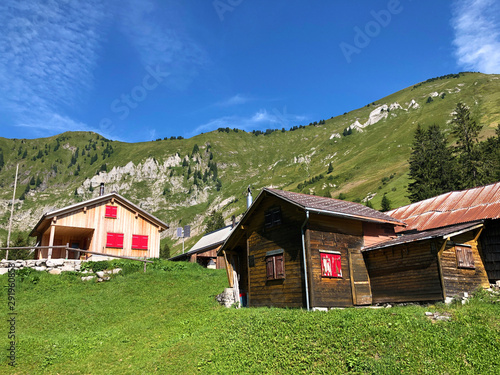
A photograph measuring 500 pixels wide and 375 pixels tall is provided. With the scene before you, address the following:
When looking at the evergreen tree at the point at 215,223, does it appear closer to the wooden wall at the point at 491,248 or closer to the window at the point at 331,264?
the window at the point at 331,264

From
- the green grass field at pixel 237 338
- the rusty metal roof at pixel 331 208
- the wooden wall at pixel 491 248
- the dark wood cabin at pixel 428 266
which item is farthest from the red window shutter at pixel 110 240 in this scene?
the wooden wall at pixel 491 248

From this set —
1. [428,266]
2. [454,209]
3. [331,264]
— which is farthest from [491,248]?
[331,264]

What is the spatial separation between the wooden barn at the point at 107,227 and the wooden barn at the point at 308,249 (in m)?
19.6

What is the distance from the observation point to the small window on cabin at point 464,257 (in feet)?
66.9

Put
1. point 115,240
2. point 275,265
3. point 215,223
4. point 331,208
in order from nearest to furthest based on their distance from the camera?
point 331,208
point 275,265
point 115,240
point 215,223

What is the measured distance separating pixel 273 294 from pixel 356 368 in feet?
36.3

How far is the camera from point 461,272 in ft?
66.5

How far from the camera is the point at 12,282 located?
83.7 ft

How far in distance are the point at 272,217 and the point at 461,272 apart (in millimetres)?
10932

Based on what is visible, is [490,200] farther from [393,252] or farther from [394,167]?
[394,167]

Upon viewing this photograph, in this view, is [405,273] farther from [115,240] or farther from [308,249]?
[115,240]

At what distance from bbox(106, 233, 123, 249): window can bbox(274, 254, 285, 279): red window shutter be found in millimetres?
23360

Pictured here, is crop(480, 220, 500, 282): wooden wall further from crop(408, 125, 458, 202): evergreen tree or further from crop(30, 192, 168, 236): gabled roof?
crop(408, 125, 458, 202): evergreen tree

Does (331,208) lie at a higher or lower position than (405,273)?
higher
